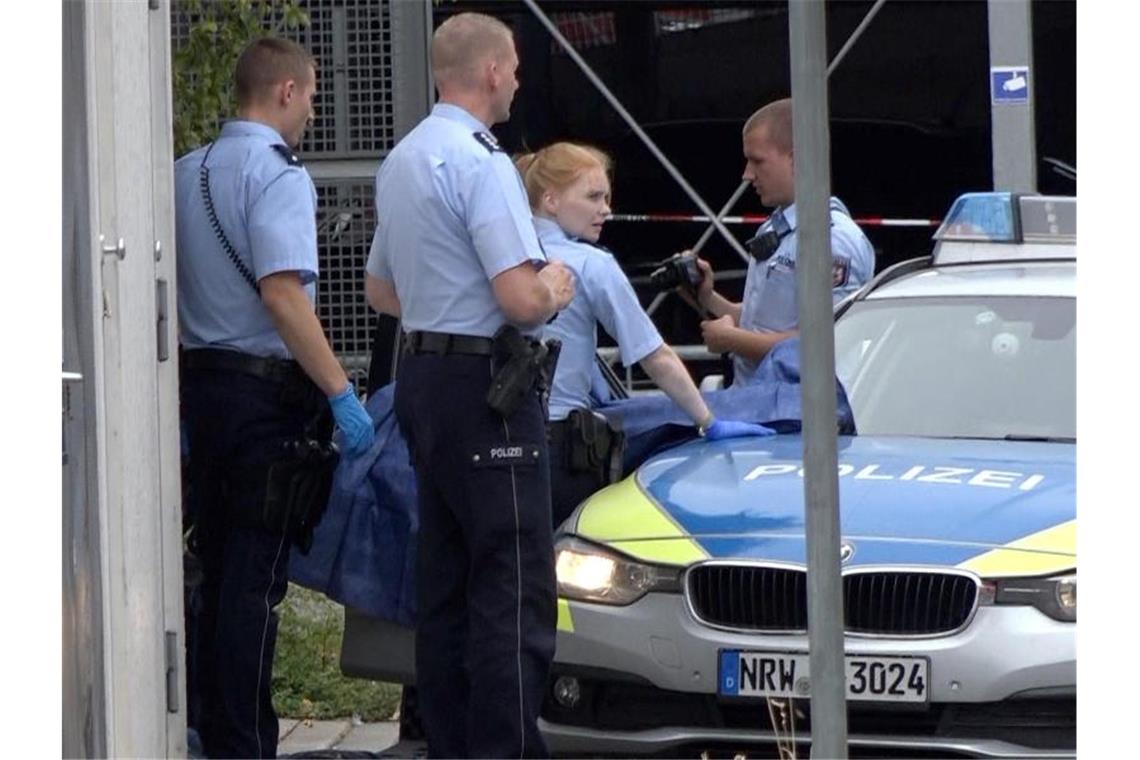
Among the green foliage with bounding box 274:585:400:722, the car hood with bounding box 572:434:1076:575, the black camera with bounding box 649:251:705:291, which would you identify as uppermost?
the black camera with bounding box 649:251:705:291

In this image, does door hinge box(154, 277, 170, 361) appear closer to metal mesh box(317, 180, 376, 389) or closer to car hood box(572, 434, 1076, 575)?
car hood box(572, 434, 1076, 575)

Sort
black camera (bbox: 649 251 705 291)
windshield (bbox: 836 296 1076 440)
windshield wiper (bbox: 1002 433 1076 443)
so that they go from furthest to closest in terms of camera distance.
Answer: black camera (bbox: 649 251 705 291) → windshield (bbox: 836 296 1076 440) → windshield wiper (bbox: 1002 433 1076 443)

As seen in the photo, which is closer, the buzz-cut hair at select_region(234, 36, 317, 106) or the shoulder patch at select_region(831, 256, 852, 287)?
the buzz-cut hair at select_region(234, 36, 317, 106)

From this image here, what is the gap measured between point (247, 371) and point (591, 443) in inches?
38.3

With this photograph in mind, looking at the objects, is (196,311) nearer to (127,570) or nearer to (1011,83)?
(127,570)

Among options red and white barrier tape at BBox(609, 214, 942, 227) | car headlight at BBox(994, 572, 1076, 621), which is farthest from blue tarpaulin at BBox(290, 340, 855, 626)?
red and white barrier tape at BBox(609, 214, 942, 227)

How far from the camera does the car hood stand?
18.7ft

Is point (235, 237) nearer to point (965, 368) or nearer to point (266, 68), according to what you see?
point (266, 68)

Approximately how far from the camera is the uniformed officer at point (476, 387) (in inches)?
219

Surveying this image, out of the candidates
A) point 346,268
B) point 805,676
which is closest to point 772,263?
point 805,676

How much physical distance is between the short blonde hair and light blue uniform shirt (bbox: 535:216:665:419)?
12 cm

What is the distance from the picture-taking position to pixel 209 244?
5957 mm

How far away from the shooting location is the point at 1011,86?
9500mm

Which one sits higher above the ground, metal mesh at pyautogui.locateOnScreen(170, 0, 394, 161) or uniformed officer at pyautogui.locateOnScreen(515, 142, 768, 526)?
metal mesh at pyautogui.locateOnScreen(170, 0, 394, 161)
